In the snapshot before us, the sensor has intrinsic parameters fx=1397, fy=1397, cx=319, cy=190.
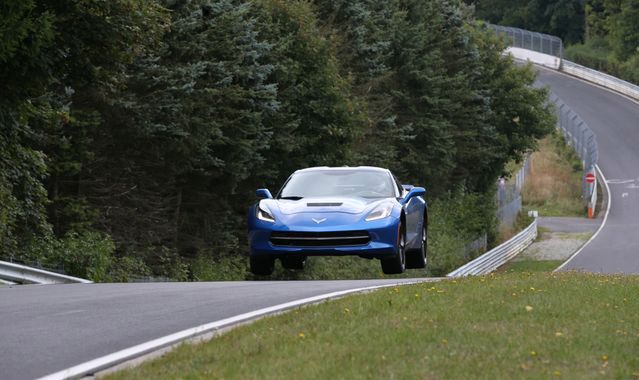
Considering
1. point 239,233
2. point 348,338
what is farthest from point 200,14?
point 348,338

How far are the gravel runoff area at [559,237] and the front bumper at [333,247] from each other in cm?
4587

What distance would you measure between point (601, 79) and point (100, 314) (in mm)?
109168

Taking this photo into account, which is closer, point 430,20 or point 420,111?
point 420,111

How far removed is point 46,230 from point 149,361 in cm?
1857

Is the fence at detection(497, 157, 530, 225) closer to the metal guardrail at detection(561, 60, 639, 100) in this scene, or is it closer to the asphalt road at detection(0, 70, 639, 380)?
the metal guardrail at detection(561, 60, 639, 100)

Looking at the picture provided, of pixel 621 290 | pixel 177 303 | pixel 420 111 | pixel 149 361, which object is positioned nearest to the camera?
pixel 149 361

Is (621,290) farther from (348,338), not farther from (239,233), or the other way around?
(239,233)

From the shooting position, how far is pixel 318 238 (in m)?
17.9

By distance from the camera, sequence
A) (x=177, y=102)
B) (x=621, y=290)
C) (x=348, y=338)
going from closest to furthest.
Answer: (x=348, y=338), (x=621, y=290), (x=177, y=102)

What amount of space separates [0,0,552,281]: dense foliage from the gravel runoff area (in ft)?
44.6

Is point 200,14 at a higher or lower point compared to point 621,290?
higher

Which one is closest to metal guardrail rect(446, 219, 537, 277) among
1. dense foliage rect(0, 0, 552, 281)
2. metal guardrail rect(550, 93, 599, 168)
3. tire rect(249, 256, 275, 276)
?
dense foliage rect(0, 0, 552, 281)

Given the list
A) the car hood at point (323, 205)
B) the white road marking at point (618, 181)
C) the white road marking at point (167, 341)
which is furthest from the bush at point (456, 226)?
the white road marking at point (167, 341)

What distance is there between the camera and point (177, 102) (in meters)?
30.8
